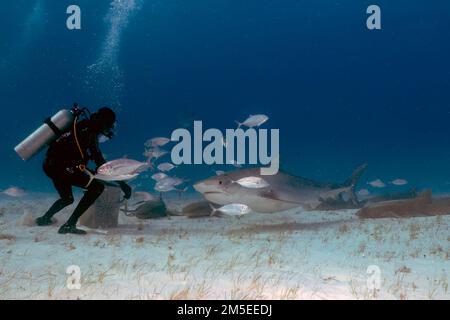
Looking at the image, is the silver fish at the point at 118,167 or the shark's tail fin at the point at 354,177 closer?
the silver fish at the point at 118,167

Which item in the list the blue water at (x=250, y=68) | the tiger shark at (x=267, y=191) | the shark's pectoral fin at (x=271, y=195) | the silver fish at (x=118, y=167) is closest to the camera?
the silver fish at (x=118, y=167)

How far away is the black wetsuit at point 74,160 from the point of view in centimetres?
665

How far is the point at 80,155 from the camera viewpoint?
6750 millimetres

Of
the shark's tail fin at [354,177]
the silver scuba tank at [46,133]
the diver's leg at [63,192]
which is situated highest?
the silver scuba tank at [46,133]

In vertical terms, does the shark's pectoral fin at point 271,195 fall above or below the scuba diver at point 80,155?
below

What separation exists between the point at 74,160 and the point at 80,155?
0.19 metres

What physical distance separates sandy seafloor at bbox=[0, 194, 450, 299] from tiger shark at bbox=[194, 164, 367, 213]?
70 centimetres

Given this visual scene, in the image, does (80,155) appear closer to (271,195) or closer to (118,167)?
(118,167)

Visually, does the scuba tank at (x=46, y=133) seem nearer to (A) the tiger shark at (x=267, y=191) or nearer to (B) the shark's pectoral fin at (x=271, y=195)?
(A) the tiger shark at (x=267, y=191)

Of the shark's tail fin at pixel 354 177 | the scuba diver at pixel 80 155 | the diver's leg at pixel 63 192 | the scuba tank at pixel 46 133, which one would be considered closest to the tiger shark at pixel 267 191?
the shark's tail fin at pixel 354 177

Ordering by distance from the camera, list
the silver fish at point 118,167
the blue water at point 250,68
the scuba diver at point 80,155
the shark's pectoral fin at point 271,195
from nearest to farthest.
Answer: the silver fish at point 118,167 < the scuba diver at point 80,155 < the shark's pectoral fin at point 271,195 < the blue water at point 250,68
